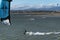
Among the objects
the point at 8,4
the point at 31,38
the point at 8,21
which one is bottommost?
the point at 31,38

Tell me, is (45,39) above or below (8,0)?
below

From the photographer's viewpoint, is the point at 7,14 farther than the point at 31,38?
No

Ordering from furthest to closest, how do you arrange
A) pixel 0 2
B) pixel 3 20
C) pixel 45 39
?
pixel 45 39
pixel 3 20
pixel 0 2

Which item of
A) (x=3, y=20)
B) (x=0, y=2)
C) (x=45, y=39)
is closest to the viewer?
(x=0, y=2)

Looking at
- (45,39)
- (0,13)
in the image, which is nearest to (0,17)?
(0,13)

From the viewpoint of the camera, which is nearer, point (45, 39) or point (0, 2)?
point (0, 2)

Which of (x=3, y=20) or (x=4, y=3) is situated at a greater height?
(x=4, y=3)

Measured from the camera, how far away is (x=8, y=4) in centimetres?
1467

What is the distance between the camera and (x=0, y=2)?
14.2 m

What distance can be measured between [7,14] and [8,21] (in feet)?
2.77

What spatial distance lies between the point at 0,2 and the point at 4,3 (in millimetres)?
656

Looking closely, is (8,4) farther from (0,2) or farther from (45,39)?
(45,39)

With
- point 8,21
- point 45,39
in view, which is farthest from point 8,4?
point 45,39

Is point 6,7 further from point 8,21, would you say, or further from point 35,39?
point 35,39
